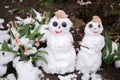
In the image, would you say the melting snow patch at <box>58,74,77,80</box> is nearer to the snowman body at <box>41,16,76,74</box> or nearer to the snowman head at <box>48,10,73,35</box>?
the snowman body at <box>41,16,76,74</box>

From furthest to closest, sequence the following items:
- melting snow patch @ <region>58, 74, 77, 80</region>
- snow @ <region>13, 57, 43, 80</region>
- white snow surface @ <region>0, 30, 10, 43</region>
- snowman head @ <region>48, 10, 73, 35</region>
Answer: white snow surface @ <region>0, 30, 10, 43</region>
melting snow patch @ <region>58, 74, 77, 80</region>
snow @ <region>13, 57, 43, 80</region>
snowman head @ <region>48, 10, 73, 35</region>

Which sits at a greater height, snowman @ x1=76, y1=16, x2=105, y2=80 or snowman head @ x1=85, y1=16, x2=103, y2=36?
snowman head @ x1=85, y1=16, x2=103, y2=36

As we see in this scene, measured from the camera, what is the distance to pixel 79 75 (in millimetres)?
3254

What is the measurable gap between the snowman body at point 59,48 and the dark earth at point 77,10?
530 millimetres

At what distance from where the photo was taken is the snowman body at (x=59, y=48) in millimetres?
2967

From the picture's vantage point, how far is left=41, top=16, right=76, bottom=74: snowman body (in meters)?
2.97

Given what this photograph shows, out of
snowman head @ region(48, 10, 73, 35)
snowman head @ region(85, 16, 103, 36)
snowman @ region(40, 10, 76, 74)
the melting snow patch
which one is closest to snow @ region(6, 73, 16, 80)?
snowman @ region(40, 10, 76, 74)

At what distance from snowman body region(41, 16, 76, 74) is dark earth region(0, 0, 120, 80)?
53 cm

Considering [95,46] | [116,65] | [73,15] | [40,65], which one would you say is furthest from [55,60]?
[73,15]

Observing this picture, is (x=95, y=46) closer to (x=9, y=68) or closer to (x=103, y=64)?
(x=103, y=64)

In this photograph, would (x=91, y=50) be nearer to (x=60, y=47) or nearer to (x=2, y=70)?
(x=60, y=47)

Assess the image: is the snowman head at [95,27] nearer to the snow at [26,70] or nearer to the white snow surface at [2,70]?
the snow at [26,70]

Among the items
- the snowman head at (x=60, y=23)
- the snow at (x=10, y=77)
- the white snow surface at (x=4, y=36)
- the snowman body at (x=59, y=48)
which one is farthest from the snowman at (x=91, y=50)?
the white snow surface at (x=4, y=36)

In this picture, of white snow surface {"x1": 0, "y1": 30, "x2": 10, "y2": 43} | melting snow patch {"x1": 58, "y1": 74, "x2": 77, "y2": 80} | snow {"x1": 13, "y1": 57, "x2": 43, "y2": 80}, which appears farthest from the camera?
white snow surface {"x1": 0, "y1": 30, "x2": 10, "y2": 43}
